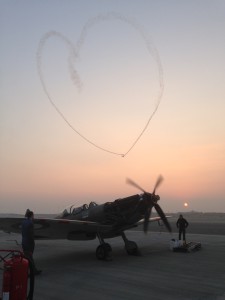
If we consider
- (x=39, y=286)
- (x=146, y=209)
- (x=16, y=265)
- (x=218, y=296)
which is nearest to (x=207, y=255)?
(x=146, y=209)

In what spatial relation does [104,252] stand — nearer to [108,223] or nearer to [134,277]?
[108,223]

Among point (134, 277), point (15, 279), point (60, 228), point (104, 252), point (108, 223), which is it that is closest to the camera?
point (15, 279)

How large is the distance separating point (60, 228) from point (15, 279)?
350 inches

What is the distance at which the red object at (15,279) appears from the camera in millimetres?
6297

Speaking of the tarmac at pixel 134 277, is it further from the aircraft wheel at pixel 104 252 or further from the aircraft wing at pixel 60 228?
the aircraft wing at pixel 60 228

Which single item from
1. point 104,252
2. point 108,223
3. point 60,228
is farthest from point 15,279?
point 108,223

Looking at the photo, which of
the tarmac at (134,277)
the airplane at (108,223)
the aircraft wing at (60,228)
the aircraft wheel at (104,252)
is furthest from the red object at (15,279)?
the aircraft wheel at (104,252)

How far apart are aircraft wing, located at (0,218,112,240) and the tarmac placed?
0.97 metres

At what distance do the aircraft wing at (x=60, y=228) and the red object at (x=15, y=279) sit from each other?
7.08m

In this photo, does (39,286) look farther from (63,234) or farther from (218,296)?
(63,234)

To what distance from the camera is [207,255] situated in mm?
15641

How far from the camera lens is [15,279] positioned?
6406 millimetres

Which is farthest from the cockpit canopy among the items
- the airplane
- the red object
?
the red object

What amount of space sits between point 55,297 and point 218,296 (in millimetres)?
3946
